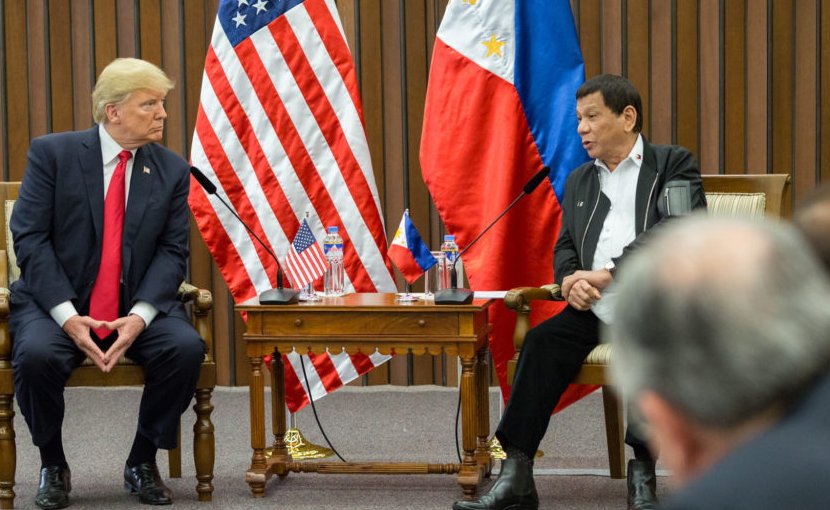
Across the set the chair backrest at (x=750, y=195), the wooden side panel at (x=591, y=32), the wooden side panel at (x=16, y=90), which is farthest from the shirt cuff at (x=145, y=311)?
the wooden side panel at (x=591, y=32)

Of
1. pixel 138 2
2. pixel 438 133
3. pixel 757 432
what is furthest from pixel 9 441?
pixel 757 432

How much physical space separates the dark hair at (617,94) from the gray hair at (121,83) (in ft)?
4.64

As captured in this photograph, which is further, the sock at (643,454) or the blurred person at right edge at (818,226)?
the sock at (643,454)

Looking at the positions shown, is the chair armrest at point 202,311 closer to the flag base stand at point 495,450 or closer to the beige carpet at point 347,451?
the beige carpet at point 347,451

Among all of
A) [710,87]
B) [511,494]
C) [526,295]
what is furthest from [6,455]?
[710,87]

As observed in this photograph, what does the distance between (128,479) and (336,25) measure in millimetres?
1857

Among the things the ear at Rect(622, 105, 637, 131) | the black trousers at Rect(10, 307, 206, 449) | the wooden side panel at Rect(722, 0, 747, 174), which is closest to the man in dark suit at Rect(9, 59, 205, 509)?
the black trousers at Rect(10, 307, 206, 449)

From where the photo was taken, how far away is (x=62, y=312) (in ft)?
11.0

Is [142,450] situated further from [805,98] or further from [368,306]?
[805,98]

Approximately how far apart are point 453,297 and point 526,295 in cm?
23

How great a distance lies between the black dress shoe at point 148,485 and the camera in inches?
134

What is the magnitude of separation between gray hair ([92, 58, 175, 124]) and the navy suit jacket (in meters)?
0.09

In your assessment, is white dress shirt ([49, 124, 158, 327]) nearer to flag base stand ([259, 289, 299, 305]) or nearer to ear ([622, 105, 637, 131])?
flag base stand ([259, 289, 299, 305])

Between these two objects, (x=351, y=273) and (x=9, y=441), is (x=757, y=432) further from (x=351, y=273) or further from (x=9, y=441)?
(x=351, y=273)
